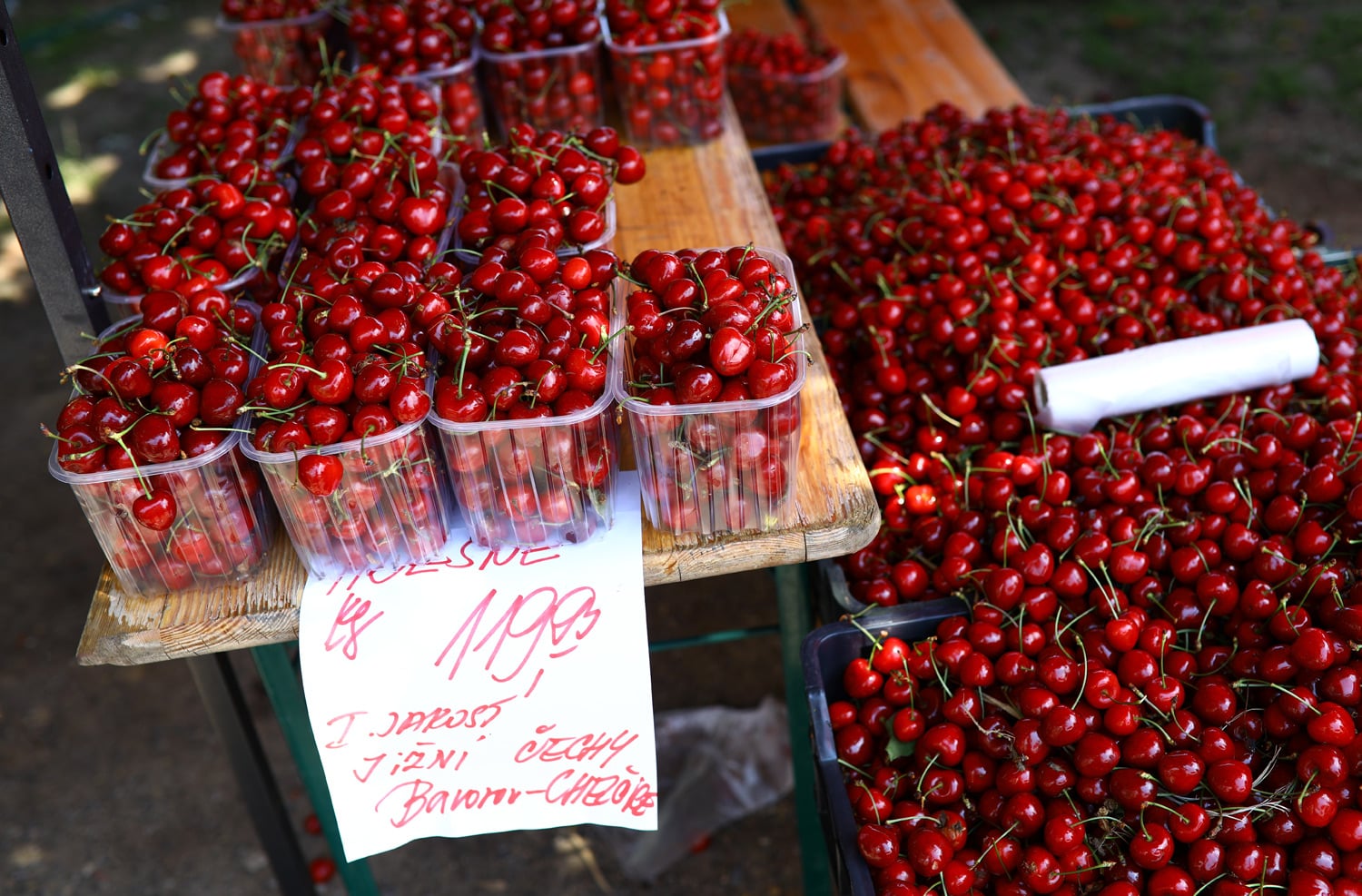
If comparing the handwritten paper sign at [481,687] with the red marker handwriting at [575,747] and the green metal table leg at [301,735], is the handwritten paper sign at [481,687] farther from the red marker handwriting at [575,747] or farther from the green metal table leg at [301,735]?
the green metal table leg at [301,735]

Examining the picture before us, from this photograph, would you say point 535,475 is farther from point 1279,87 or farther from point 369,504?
point 1279,87

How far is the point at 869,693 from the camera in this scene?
139 centimetres

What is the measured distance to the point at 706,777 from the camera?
238 centimetres

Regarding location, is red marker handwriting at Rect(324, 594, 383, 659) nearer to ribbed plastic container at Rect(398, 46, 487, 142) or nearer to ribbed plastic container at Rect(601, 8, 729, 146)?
ribbed plastic container at Rect(398, 46, 487, 142)

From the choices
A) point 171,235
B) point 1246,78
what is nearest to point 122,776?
point 171,235

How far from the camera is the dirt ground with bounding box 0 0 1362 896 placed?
231 cm

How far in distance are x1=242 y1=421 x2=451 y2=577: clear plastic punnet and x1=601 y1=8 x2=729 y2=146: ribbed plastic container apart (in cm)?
106

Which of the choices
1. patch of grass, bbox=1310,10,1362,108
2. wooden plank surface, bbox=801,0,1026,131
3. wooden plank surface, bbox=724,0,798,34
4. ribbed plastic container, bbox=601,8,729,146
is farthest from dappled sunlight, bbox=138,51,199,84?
patch of grass, bbox=1310,10,1362,108

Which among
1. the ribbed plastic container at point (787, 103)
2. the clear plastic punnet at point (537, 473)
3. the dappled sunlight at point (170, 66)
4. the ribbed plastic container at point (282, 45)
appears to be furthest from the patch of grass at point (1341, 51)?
the dappled sunlight at point (170, 66)

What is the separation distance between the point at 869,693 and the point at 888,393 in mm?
574

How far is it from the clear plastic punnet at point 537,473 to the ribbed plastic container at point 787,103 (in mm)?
1959

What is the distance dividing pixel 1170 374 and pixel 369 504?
119 centimetres

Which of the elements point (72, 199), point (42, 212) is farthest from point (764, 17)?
point (42, 212)

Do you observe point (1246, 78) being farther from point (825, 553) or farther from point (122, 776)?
point (122, 776)
